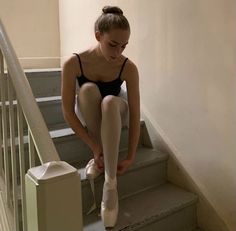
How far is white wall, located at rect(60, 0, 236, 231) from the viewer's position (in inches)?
64.2

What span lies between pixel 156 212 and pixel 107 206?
30 centimetres

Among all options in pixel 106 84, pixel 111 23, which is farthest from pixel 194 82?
pixel 111 23

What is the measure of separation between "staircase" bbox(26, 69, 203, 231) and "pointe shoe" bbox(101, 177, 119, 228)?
43 mm

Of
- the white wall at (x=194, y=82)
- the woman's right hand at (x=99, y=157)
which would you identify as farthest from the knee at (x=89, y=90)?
the white wall at (x=194, y=82)

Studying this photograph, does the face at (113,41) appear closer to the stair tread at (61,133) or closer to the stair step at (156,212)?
the stair tread at (61,133)

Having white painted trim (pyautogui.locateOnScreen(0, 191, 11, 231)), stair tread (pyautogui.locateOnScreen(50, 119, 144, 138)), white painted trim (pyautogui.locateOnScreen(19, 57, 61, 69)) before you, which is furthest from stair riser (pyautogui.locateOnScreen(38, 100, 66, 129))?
white painted trim (pyautogui.locateOnScreen(19, 57, 61, 69))

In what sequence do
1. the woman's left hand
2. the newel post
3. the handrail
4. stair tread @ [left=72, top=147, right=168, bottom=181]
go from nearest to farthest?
the newel post < the handrail < the woman's left hand < stair tread @ [left=72, top=147, right=168, bottom=181]

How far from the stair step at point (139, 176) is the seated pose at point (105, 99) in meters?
0.08

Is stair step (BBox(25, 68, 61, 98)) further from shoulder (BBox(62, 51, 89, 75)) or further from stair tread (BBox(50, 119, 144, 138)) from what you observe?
shoulder (BBox(62, 51, 89, 75))

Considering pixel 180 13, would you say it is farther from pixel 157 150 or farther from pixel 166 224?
pixel 166 224

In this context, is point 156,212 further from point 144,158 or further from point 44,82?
point 44,82

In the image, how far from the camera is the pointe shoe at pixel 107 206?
1.44 meters

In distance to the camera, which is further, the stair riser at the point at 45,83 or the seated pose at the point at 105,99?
the stair riser at the point at 45,83

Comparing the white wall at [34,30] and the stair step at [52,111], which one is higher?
the white wall at [34,30]
